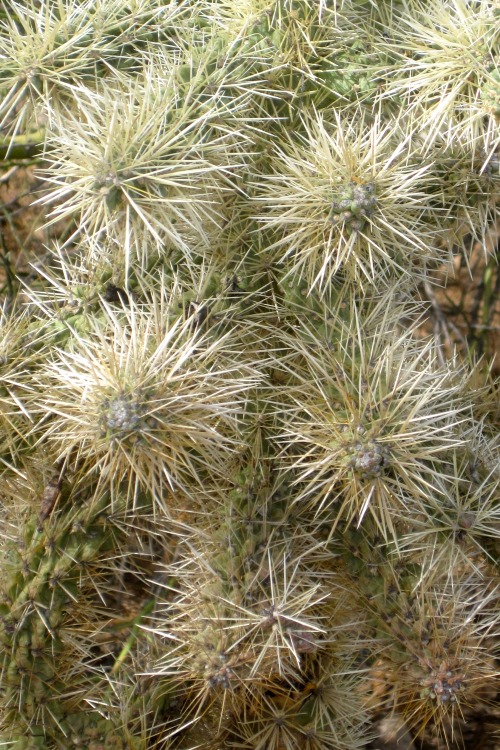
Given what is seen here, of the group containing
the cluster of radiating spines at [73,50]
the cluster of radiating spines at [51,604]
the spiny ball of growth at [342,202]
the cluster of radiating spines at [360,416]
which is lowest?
the cluster of radiating spines at [51,604]

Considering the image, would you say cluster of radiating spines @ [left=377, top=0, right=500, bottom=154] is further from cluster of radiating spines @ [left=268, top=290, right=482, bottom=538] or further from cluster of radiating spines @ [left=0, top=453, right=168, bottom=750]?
cluster of radiating spines @ [left=0, top=453, right=168, bottom=750]

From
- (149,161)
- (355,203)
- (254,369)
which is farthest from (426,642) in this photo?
(149,161)

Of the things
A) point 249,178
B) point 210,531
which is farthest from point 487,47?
point 210,531

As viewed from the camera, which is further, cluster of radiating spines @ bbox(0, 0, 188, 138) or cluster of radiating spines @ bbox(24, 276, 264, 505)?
cluster of radiating spines @ bbox(0, 0, 188, 138)

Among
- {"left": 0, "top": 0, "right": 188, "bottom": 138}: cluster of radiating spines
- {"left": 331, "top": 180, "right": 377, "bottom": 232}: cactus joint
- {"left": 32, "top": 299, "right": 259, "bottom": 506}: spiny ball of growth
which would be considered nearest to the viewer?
{"left": 32, "top": 299, "right": 259, "bottom": 506}: spiny ball of growth

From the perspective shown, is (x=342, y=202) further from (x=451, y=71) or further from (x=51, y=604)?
(x=51, y=604)

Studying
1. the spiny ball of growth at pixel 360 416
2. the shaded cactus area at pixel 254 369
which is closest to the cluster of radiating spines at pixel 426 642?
the shaded cactus area at pixel 254 369

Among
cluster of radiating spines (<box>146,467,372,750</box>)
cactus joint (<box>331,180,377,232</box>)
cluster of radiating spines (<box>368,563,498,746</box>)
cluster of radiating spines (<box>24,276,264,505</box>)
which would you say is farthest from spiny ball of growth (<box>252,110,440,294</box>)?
cluster of radiating spines (<box>368,563,498,746</box>)

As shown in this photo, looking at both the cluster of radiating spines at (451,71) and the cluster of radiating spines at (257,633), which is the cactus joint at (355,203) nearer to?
the cluster of radiating spines at (451,71)
